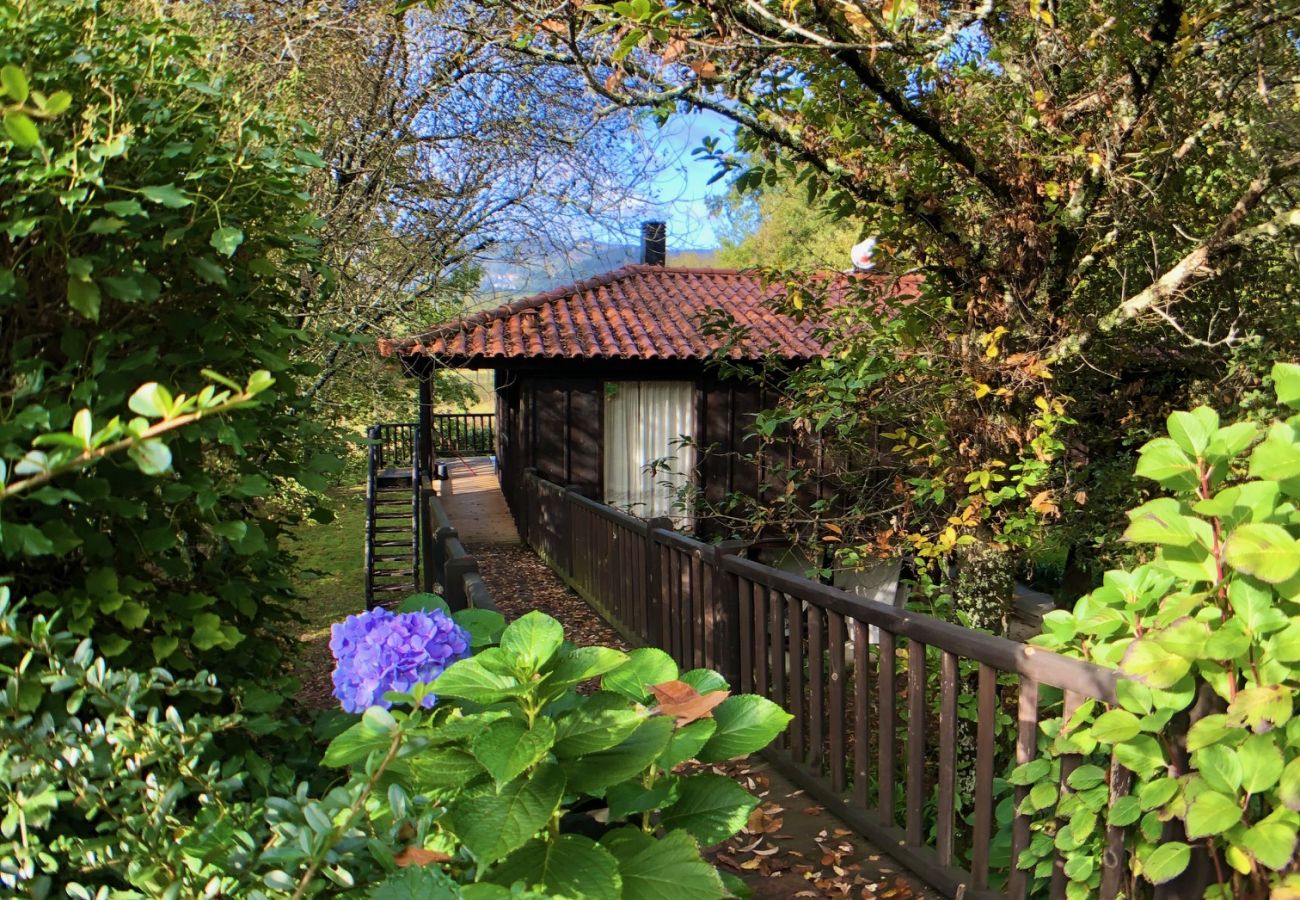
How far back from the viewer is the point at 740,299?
1418 centimetres

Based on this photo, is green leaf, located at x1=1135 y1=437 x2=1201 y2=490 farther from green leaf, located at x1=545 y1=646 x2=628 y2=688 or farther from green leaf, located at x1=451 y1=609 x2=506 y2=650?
green leaf, located at x1=451 y1=609 x2=506 y2=650

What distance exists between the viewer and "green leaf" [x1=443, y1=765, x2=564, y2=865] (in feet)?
4.20

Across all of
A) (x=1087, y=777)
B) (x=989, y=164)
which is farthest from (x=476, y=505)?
(x=1087, y=777)

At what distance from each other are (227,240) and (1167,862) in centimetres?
258

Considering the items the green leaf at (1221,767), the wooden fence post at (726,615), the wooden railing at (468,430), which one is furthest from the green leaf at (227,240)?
the wooden railing at (468,430)

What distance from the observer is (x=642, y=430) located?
12.1m

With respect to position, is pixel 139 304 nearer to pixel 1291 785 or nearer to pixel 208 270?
pixel 208 270

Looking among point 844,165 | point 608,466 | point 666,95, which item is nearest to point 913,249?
point 844,165

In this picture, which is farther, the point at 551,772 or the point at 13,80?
the point at 551,772

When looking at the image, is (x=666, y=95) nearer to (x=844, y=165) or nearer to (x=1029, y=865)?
(x=844, y=165)

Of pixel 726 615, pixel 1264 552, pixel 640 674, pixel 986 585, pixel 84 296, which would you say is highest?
pixel 84 296

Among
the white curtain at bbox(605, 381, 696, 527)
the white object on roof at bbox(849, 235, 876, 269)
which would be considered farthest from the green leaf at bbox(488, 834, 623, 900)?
the white curtain at bbox(605, 381, 696, 527)

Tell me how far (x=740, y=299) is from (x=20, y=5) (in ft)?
41.9

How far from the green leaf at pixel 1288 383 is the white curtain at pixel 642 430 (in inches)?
405
